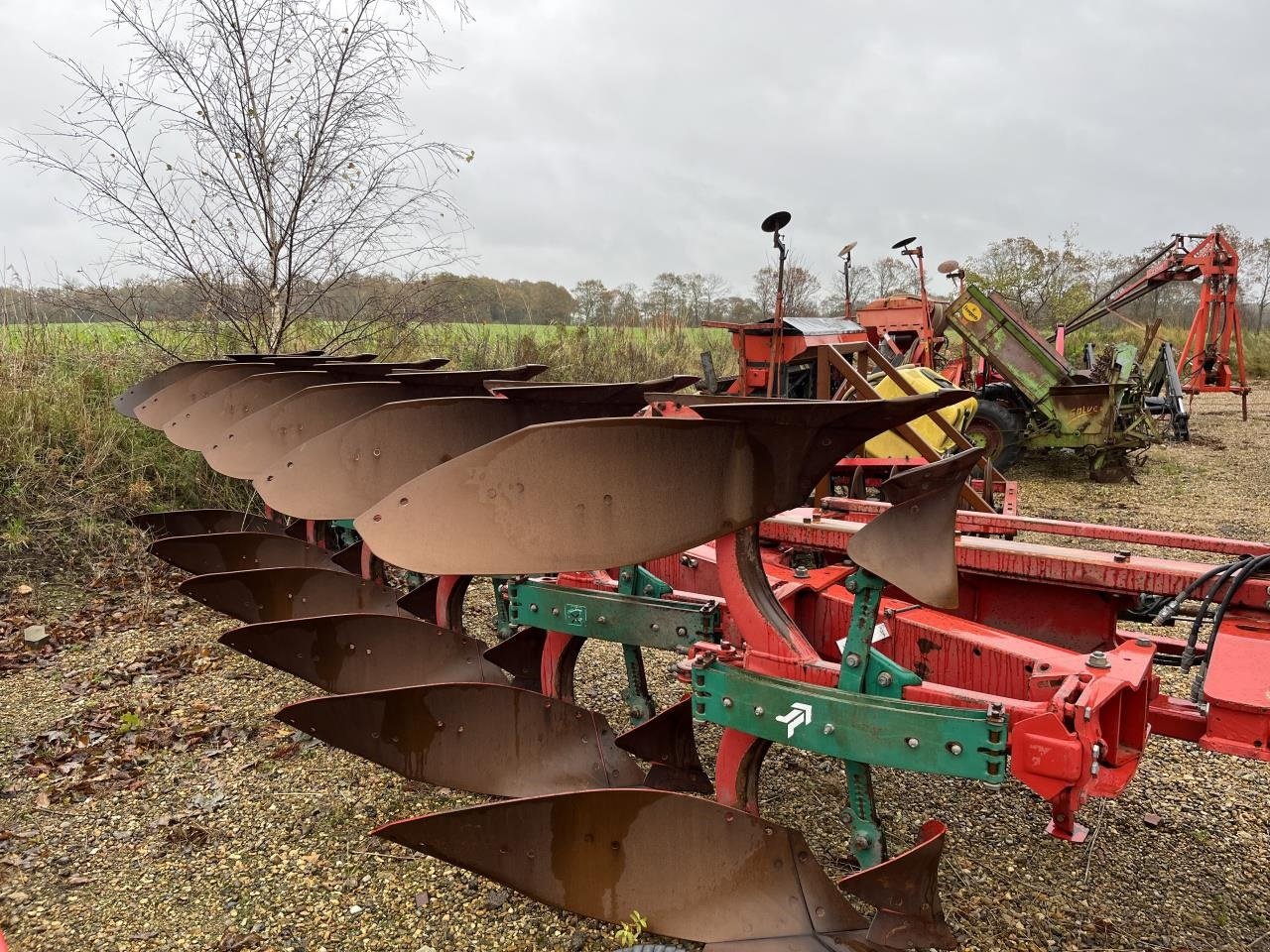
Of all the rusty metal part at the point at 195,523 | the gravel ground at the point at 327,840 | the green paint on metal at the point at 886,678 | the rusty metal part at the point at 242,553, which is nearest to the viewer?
the green paint on metal at the point at 886,678

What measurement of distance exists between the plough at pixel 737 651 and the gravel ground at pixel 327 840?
37 cm

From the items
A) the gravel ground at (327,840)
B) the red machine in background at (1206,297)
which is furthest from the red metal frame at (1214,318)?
the gravel ground at (327,840)

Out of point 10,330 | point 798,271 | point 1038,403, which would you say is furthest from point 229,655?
point 798,271

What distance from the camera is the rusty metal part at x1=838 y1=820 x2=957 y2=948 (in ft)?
5.36

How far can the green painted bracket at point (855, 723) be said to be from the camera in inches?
62.5

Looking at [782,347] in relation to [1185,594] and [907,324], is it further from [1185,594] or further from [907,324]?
[1185,594]

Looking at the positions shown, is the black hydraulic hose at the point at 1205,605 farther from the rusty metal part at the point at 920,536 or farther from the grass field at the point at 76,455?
the grass field at the point at 76,455

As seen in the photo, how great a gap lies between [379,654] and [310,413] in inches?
36.0

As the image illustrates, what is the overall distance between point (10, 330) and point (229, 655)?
3.96 meters

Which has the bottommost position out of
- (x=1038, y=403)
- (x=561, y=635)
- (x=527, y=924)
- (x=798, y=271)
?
(x=527, y=924)

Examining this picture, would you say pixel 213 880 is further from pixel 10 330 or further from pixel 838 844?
pixel 10 330

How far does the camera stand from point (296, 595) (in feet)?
11.4

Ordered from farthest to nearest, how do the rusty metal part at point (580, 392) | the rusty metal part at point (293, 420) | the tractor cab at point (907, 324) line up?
the tractor cab at point (907, 324)
the rusty metal part at point (293, 420)
the rusty metal part at point (580, 392)

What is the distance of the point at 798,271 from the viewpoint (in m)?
14.4
